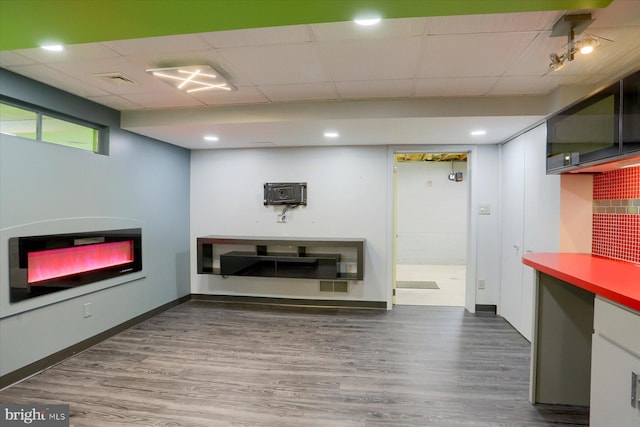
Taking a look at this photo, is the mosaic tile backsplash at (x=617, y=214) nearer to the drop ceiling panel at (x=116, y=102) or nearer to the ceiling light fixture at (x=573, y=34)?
the ceiling light fixture at (x=573, y=34)

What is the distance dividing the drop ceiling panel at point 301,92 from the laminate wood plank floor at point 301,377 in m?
2.48

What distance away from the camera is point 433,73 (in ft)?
7.59

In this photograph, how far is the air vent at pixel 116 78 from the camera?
2.36 meters

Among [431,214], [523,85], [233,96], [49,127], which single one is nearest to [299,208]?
[233,96]

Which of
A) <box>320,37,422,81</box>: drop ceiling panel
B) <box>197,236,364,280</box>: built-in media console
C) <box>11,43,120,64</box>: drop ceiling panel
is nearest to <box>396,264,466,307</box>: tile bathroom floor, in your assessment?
<box>197,236,364,280</box>: built-in media console

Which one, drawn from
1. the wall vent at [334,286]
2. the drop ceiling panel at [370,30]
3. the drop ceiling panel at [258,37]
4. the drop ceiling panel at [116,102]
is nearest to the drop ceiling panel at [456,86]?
the drop ceiling panel at [370,30]

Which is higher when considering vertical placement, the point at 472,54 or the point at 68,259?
the point at 472,54

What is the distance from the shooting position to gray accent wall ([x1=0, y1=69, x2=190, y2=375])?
93.0 inches

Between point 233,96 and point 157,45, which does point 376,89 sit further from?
point 157,45

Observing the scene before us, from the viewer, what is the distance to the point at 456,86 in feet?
8.35

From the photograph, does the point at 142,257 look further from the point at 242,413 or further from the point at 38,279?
the point at 242,413

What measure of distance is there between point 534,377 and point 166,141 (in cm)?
459

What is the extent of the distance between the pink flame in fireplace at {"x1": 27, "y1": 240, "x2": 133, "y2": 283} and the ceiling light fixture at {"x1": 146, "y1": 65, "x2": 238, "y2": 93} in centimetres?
187

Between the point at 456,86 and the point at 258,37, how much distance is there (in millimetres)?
1705
